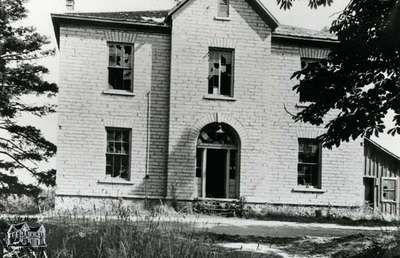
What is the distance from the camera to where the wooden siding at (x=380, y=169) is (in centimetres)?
2620

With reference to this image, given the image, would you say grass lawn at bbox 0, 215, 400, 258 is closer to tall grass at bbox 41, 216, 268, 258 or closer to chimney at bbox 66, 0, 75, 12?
tall grass at bbox 41, 216, 268, 258

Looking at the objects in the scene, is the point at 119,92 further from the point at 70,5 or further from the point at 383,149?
the point at 383,149

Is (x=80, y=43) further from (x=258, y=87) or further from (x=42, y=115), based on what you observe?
(x=258, y=87)

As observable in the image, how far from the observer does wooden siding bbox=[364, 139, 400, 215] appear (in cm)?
2620

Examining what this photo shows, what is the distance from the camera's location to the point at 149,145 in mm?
22531

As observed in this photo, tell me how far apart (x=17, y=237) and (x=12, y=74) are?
19463 mm

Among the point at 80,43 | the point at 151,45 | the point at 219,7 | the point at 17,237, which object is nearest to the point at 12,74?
the point at 80,43

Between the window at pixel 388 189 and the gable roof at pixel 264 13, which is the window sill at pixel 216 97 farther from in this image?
the window at pixel 388 189

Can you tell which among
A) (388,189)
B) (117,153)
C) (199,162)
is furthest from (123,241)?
(388,189)

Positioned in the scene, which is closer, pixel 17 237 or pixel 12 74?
pixel 17 237

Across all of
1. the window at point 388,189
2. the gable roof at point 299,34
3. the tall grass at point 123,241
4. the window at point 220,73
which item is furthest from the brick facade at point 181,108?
the tall grass at point 123,241

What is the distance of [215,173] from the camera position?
926 inches

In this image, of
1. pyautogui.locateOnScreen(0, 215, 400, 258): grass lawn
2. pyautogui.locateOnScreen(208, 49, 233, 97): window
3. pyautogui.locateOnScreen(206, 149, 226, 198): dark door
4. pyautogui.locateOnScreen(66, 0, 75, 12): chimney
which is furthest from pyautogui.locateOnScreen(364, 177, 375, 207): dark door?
pyautogui.locateOnScreen(66, 0, 75, 12): chimney

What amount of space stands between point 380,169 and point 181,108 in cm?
1010
